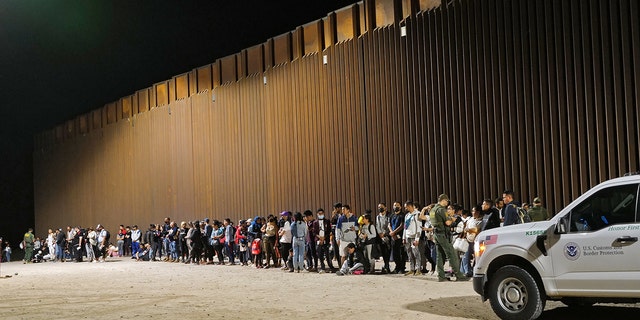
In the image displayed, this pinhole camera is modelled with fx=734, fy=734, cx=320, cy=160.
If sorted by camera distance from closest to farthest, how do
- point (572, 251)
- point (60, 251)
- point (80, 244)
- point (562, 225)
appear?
point (572, 251)
point (562, 225)
point (80, 244)
point (60, 251)

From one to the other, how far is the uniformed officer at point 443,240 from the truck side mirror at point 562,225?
5956 mm

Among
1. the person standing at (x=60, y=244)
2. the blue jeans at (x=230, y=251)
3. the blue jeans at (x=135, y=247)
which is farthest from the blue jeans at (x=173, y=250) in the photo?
the person standing at (x=60, y=244)

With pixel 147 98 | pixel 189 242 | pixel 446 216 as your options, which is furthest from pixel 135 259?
pixel 446 216

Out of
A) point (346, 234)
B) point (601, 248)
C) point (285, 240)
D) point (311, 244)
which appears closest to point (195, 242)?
point (285, 240)

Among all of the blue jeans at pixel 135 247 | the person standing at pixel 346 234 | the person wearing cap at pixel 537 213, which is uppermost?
the person wearing cap at pixel 537 213

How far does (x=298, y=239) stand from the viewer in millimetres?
19969

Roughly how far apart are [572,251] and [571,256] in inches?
2.5

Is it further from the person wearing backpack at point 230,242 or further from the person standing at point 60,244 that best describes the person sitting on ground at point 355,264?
the person standing at point 60,244

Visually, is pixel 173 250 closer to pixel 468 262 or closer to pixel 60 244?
pixel 60 244

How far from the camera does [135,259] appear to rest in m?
34.1

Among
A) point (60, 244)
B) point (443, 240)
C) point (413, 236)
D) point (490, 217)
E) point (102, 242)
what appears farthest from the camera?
point (60, 244)

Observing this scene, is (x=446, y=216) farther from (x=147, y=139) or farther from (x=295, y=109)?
(x=147, y=139)

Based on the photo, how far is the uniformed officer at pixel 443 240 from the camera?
15.3 m

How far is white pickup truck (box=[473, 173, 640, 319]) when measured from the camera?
872 centimetres
